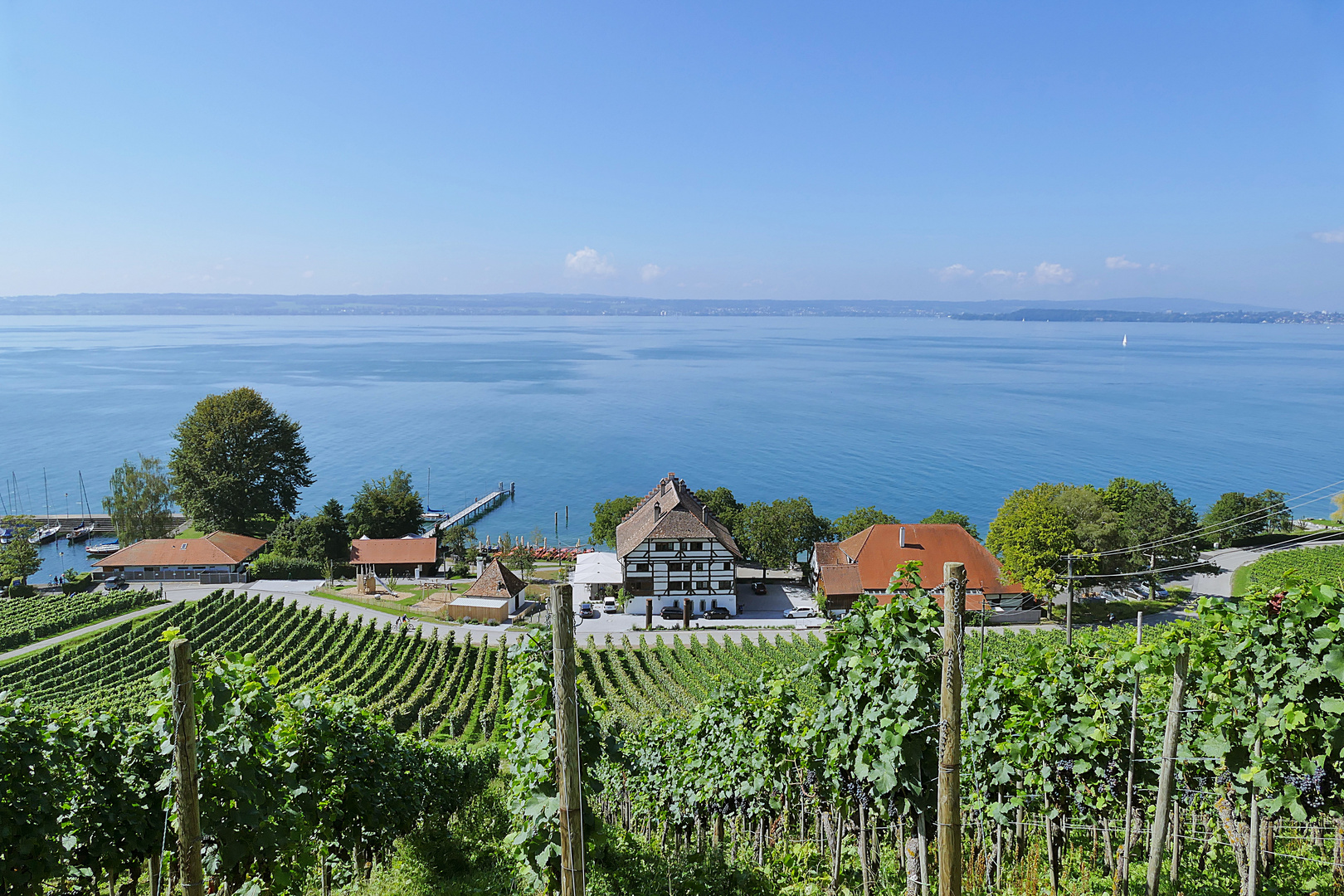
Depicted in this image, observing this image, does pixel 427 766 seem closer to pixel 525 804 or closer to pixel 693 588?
pixel 525 804

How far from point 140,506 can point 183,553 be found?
12.3 m

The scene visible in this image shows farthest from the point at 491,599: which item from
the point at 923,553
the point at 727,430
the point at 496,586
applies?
the point at 727,430

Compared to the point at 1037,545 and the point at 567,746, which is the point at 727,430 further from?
the point at 567,746

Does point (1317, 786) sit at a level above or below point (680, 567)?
above

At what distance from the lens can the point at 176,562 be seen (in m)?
40.3

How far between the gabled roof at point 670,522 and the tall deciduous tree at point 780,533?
40.9 inches

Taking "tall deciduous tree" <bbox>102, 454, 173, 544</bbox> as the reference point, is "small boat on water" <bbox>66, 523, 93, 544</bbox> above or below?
below

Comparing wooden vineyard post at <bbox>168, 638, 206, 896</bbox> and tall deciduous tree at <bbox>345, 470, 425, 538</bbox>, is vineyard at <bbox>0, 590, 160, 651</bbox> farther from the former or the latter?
wooden vineyard post at <bbox>168, 638, 206, 896</bbox>

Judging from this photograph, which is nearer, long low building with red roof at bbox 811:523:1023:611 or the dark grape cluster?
the dark grape cluster

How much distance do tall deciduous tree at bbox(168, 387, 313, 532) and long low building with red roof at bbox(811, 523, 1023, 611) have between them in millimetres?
36191

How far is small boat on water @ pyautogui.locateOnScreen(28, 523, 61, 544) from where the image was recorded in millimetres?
55222

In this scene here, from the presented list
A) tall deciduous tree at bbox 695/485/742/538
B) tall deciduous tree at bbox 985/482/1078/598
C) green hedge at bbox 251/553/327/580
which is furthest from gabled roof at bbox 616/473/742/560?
green hedge at bbox 251/553/327/580

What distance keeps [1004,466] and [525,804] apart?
256 feet

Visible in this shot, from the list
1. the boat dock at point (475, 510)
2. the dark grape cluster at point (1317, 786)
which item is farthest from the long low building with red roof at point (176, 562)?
the dark grape cluster at point (1317, 786)
